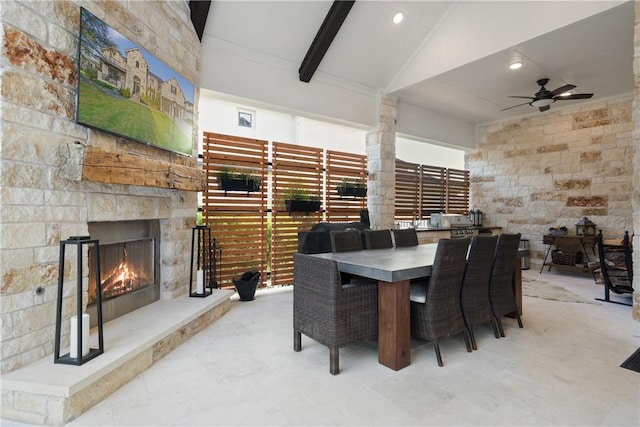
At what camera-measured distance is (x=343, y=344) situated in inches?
89.5

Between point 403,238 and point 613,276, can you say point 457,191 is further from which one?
point 403,238

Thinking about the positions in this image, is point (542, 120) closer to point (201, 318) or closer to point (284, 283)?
point (284, 283)

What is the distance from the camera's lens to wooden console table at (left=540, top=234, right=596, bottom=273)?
18.1 ft

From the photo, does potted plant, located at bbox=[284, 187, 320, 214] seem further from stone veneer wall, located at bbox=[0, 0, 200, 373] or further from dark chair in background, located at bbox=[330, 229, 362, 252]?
stone veneer wall, located at bbox=[0, 0, 200, 373]

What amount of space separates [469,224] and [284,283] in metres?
4.14

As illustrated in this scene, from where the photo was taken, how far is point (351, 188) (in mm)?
5336

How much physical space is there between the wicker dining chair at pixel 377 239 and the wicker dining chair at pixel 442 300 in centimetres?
97

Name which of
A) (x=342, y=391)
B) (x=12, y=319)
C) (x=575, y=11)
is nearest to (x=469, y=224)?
(x=575, y=11)

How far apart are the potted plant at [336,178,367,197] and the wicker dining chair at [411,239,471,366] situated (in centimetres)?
287

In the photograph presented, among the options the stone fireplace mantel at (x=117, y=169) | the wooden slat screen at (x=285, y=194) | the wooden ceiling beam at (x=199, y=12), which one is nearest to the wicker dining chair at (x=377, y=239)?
the wooden slat screen at (x=285, y=194)

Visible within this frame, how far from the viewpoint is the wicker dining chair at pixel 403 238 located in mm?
3842

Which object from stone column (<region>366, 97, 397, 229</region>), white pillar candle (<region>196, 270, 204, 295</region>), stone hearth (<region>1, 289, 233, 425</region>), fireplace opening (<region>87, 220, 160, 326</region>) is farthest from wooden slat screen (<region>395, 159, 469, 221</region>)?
stone hearth (<region>1, 289, 233, 425</region>)

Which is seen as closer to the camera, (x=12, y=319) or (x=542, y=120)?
(x=12, y=319)

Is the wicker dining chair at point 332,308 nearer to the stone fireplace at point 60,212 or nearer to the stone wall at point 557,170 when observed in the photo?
the stone fireplace at point 60,212
